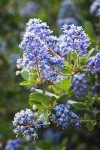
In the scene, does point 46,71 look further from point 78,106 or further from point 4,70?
point 4,70

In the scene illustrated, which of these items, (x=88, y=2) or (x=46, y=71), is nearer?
(x=46, y=71)

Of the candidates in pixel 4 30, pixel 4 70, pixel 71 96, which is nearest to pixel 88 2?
pixel 4 30

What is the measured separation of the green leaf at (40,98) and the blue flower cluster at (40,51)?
0.31ft

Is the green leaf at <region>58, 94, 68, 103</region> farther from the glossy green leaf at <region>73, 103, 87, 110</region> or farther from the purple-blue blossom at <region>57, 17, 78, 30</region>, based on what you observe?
the purple-blue blossom at <region>57, 17, 78, 30</region>

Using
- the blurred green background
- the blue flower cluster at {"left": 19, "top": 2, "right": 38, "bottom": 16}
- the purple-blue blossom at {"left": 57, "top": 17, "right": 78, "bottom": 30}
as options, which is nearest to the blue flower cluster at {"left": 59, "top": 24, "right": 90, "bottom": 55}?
the purple-blue blossom at {"left": 57, "top": 17, "right": 78, "bottom": 30}

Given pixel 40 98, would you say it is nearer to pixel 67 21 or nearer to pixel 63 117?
pixel 63 117

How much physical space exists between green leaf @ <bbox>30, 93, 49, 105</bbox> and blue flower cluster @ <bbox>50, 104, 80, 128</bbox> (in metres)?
0.07

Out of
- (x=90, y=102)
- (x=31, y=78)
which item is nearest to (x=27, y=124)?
(x=31, y=78)

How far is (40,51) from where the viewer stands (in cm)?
185

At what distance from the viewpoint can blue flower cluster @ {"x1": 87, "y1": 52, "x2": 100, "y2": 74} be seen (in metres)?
1.96

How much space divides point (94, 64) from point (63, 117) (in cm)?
33

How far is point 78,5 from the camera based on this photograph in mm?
4328

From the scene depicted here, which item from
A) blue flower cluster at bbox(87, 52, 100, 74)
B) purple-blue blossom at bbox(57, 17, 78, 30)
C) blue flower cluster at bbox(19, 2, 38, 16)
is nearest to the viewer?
blue flower cluster at bbox(87, 52, 100, 74)

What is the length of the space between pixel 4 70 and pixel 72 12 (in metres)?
1.20
